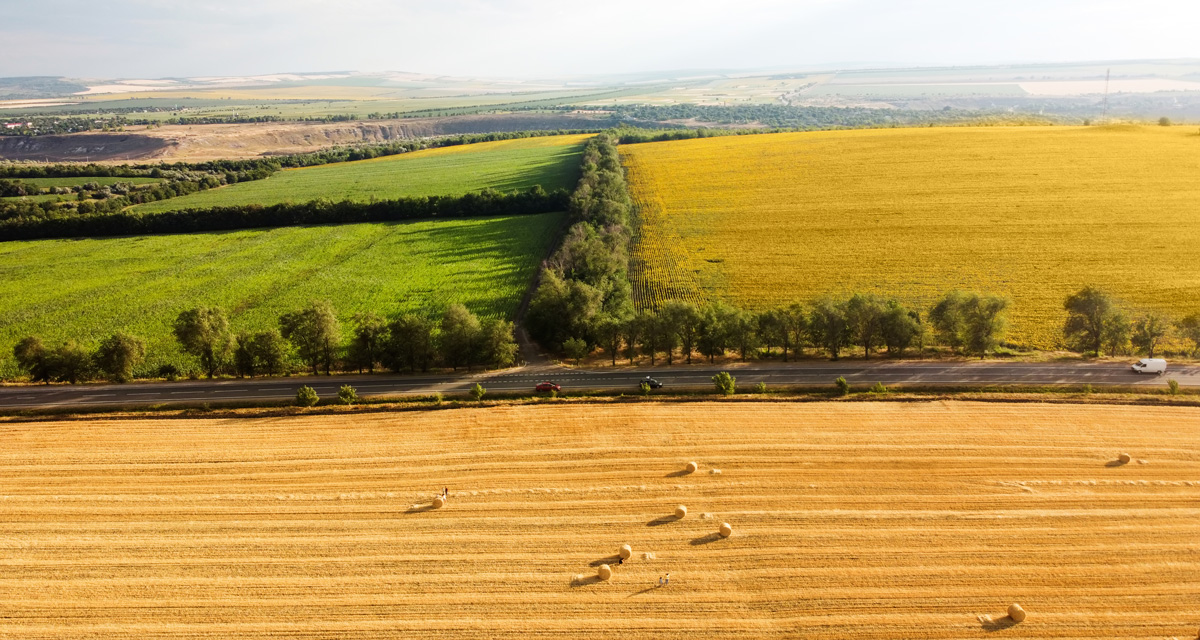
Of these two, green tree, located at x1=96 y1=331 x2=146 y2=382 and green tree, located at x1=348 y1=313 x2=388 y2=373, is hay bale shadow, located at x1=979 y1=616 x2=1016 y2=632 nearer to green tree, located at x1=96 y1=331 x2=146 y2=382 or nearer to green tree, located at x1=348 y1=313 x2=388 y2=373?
green tree, located at x1=348 y1=313 x2=388 y2=373

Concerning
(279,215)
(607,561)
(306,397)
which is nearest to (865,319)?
(607,561)

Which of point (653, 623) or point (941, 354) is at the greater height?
point (941, 354)

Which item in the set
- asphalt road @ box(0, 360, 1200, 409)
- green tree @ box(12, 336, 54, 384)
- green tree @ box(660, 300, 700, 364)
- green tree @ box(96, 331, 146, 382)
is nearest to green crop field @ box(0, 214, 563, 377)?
green tree @ box(96, 331, 146, 382)

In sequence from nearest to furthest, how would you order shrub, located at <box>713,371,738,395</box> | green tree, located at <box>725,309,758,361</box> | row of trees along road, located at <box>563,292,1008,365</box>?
1. shrub, located at <box>713,371,738,395</box>
2. row of trees along road, located at <box>563,292,1008,365</box>
3. green tree, located at <box>725,309,758,361</box>

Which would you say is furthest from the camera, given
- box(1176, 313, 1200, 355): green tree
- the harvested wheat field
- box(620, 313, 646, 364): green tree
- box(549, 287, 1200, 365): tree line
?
box(620, 313, 646, 364): green tree

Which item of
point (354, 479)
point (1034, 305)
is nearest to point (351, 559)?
point (354, 479)

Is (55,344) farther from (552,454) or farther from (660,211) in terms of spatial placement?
(660,211)

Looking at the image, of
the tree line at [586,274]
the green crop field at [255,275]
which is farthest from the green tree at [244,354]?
the tree line at [586,274]
